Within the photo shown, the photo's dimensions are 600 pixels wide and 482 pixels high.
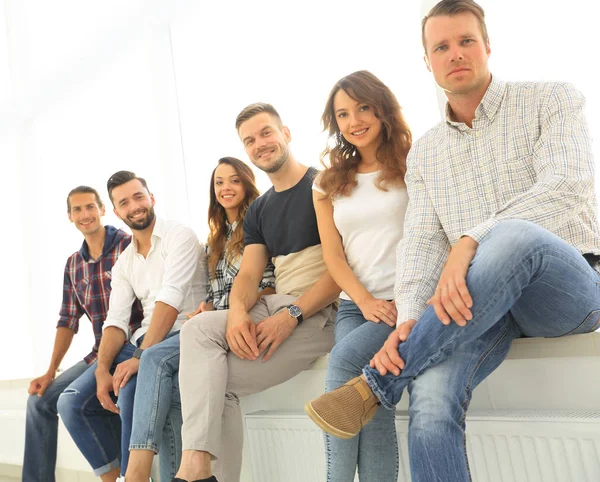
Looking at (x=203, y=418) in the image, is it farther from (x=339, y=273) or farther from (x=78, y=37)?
(x=78, y=37)

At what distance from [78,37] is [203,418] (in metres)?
3.08

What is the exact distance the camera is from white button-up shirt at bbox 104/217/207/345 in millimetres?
2525

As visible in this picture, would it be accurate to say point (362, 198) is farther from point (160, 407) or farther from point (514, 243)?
point (160, 407)

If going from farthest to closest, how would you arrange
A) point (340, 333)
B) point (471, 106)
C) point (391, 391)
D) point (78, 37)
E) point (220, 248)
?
1. point (78, 37)
2. point (220, 248)
3. point (340, 333)
4. point (471, 106)
5. point (391, 391)

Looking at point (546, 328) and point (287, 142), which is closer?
point (546, 328)

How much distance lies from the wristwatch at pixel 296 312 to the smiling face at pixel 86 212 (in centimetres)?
154

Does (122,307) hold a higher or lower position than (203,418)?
higher

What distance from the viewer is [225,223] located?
2656 millimetres

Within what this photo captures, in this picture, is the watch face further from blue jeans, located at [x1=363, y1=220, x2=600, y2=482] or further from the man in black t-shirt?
blue jeans, located at [x1=363, y1=220, x2=600, y2=482]

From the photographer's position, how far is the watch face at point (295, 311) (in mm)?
2018

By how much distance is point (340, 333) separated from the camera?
6.23 ft

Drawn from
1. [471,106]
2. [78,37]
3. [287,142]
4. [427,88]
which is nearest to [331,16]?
[427,88]

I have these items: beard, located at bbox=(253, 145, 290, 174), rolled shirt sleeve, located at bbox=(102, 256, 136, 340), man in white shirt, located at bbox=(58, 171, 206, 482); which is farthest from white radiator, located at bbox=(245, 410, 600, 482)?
rolled shirt sleeve, located at bbox=(102, 256, 136, 340)

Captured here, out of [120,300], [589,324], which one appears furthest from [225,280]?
Result: [589,324]
